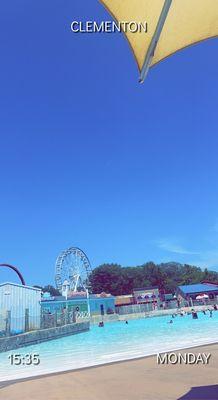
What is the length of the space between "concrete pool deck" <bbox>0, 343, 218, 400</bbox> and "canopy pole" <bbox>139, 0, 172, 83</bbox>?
157 inches

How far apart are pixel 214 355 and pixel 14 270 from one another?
3358cm

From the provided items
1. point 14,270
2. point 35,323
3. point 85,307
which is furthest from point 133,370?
point 85,307

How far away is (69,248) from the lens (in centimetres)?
5300

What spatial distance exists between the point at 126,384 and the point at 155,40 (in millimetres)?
5326

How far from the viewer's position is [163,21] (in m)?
2.07

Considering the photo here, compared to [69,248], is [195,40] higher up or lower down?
lower down

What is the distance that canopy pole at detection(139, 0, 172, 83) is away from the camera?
2010 millimetres

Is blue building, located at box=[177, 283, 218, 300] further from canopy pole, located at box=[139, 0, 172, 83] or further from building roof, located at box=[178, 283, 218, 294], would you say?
canopy pole, located at box=[139, 0, 172, 83]

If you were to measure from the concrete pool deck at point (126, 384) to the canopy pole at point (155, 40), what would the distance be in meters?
3.99

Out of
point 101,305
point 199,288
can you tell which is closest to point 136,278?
point 199,288

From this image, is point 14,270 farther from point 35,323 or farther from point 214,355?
point 214,355

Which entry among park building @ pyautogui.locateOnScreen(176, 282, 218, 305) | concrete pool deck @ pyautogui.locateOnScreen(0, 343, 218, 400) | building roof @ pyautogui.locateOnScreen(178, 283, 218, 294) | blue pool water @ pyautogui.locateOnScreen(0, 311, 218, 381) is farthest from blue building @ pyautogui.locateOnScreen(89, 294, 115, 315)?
concrete pool deck @ pyautogui.locateOnScreen(0, 343, 218, 400)

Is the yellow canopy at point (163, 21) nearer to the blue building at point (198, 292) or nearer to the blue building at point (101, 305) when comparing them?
the blue building at point (101, 305)

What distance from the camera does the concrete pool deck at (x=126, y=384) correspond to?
492cm
